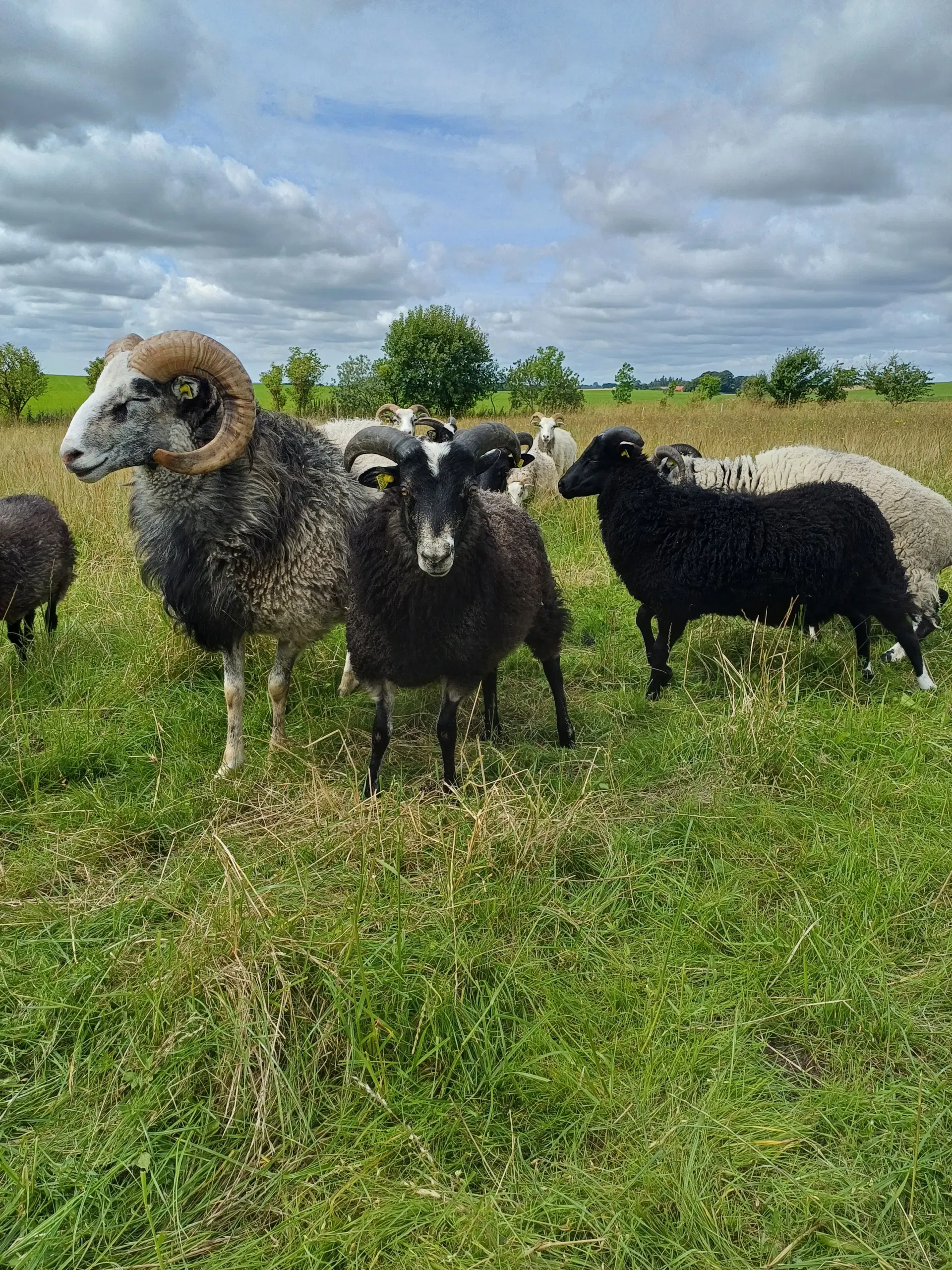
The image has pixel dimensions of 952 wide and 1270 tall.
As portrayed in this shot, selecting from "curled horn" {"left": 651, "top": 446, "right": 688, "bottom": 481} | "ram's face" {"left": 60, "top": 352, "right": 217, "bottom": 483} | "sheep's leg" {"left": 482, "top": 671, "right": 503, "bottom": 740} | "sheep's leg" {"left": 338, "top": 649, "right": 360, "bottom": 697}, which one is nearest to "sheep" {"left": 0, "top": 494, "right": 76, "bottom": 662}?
"ram's face" {"left": 60, "top": 352, "right": 217, "bottom": 483}

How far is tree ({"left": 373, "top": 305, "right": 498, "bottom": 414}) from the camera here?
33.1 metres

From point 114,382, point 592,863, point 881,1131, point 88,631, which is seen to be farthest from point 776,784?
point 88,631

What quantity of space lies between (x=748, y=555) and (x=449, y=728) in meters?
2.57

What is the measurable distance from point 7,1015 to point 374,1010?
4.00 ft

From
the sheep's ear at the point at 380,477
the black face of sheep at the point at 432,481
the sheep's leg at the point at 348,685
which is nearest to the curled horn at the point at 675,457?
the sheep's leg at the point at 348,685

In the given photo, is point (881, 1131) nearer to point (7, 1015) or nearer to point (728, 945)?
point (728, 945)

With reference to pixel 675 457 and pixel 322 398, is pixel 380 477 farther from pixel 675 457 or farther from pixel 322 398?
pixel 322 398

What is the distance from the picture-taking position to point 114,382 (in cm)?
387

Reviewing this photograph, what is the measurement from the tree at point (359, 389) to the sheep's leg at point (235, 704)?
27.1m

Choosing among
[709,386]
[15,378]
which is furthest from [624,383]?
[15,378]

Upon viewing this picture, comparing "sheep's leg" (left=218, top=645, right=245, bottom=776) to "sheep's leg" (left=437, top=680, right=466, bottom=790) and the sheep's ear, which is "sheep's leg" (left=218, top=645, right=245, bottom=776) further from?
the sheep's ear

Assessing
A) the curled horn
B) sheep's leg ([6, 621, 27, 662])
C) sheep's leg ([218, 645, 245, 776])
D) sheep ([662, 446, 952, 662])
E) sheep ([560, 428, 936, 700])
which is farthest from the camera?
the curled horn

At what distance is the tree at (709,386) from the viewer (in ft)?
136

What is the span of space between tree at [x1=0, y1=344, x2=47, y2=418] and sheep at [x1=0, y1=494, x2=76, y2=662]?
34.3 metres
